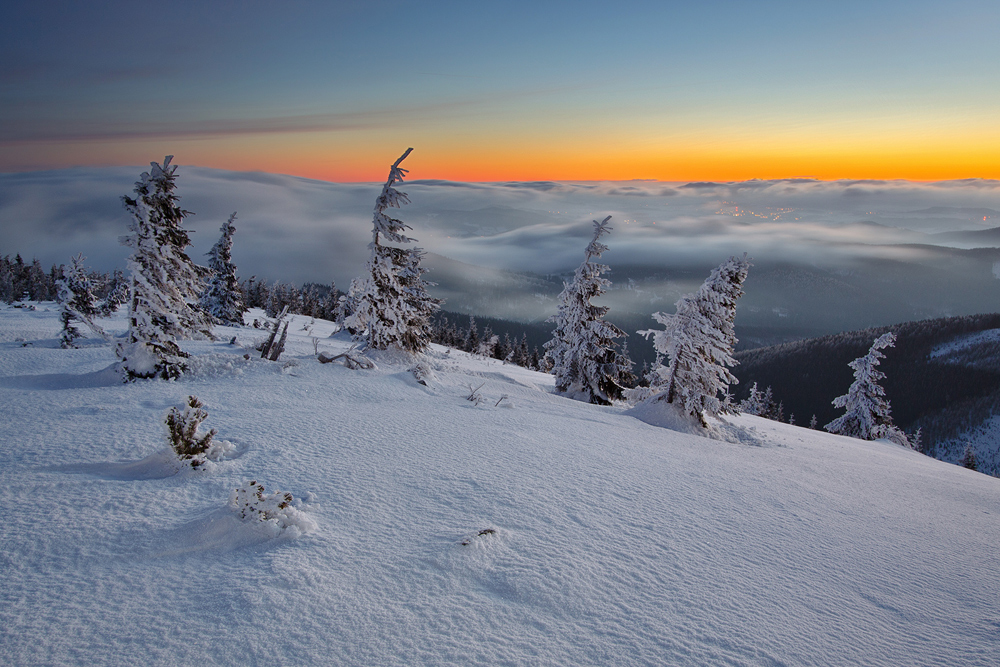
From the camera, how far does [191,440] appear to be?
5.34 metres

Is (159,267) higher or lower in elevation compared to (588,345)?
higher

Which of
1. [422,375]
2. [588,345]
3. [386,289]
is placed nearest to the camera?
[422,375]

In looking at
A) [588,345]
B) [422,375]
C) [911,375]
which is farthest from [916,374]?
[422,375]

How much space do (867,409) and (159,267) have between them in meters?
44.5

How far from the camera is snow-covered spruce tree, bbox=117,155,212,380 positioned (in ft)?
35.6

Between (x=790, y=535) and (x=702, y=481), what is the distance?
5.30ft

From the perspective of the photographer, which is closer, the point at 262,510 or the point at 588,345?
the point at 262,510

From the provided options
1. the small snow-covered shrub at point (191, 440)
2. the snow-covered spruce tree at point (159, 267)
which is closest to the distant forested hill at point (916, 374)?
the snow-covered spruce tree at point (159, 267)

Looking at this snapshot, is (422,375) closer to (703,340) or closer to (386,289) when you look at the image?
(386,289)

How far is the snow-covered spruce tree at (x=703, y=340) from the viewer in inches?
614

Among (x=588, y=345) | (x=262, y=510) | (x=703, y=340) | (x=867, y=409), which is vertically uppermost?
(x=703, y=340)

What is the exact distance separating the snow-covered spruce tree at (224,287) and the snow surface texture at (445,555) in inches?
1151

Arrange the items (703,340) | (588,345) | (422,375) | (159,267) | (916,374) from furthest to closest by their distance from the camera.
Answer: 1. (916,374)
2. (588,345)
3. (703,340)
4. (422,375)
5. (159,267)

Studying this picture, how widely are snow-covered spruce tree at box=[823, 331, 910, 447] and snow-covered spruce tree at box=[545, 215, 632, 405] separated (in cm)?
2245
